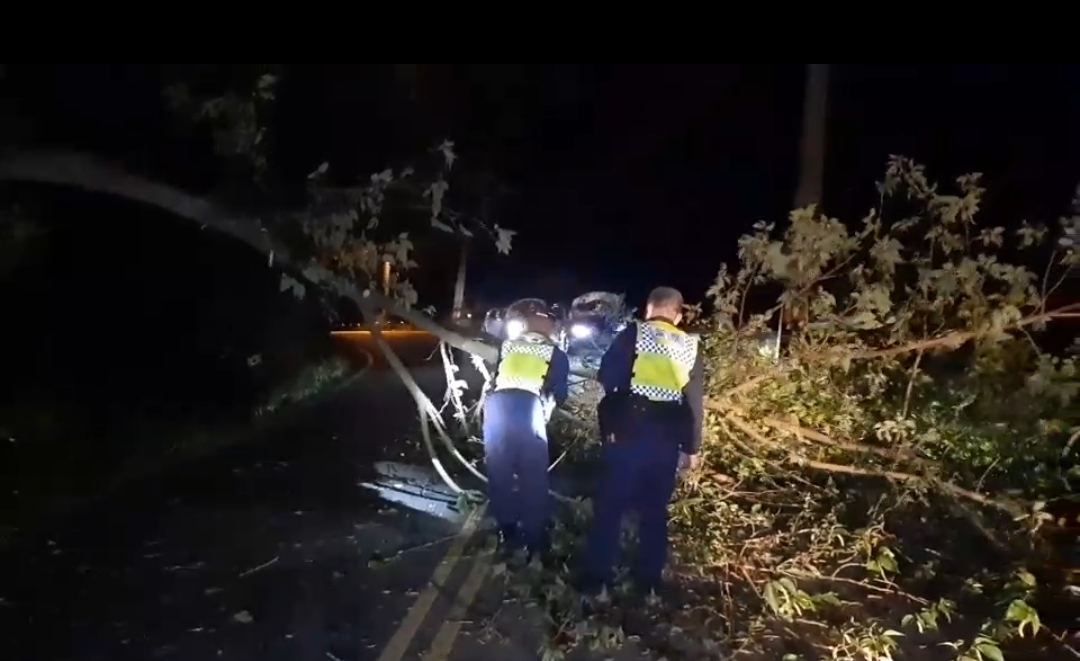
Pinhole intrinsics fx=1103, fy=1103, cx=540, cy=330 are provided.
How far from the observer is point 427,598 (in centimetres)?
649

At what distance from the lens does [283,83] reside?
8.25 metres

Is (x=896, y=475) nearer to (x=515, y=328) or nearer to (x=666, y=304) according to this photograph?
(x=666, y=304)

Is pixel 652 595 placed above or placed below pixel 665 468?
below

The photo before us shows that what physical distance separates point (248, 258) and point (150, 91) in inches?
218

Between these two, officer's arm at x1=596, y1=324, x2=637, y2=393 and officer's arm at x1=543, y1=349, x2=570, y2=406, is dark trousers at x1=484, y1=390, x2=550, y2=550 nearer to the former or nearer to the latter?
officer's arm at x1=543, y1=349, x2=570, y2=406

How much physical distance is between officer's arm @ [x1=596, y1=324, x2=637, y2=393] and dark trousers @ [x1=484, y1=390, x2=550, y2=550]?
0.78m

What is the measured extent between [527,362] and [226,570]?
7.61ft

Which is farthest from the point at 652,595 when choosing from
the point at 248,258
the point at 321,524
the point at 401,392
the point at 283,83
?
the point at 401,392

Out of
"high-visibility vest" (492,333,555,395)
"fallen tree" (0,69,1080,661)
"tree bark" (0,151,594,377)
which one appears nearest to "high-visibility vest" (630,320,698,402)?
"high-visibility vest" (492,333,555,395)

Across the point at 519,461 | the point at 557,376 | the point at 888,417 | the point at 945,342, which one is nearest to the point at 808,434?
the point at 888,417

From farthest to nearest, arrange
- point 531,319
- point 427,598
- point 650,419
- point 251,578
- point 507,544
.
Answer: point 507,544, point 531,319, point 251,578, point 427,598, point 650,419

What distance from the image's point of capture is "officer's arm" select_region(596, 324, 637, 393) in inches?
247

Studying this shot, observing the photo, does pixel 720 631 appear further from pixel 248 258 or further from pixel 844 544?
pixel 248 258

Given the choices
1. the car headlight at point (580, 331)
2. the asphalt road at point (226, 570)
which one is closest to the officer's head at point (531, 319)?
the asphalt road at point (226, 570)
